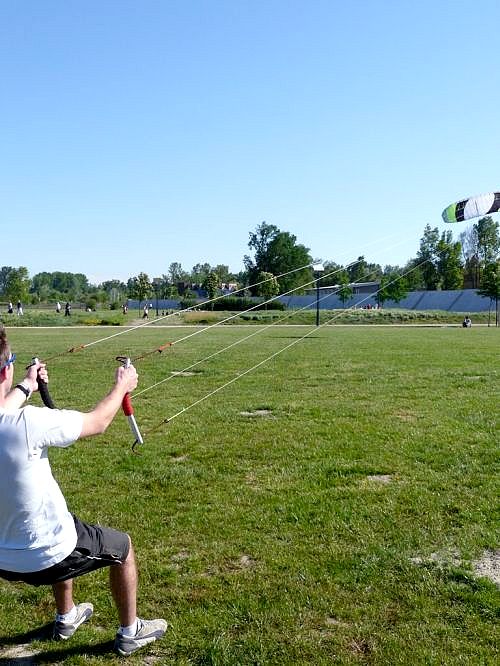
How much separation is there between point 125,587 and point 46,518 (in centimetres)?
70

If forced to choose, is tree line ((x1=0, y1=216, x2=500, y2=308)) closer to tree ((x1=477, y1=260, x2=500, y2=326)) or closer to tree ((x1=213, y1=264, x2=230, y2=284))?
tree ((x1=477, y1=260, x2=500, y2=326))

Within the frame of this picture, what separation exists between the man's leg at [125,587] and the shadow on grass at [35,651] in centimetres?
23

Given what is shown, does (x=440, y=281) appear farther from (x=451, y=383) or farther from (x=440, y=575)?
(x=440, y=575)

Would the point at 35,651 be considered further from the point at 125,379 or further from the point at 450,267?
the point at 450,267

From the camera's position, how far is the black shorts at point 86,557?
3066 mm

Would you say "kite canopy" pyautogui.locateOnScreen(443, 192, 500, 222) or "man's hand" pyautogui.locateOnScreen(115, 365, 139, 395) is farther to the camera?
"kite canopy" pyautogui.locateOnScreen(443, 192, 500, 222)

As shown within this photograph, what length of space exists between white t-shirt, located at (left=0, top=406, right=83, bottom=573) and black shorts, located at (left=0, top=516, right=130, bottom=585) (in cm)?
6

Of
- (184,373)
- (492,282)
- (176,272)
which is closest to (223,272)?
(176,272)

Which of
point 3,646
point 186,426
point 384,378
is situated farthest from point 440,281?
point 3,646

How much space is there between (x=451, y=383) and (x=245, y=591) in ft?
32.2

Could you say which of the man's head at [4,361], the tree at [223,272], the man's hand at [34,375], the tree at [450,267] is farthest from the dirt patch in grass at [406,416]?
the tree at [223,272]

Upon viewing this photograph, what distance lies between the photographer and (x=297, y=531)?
500 cm

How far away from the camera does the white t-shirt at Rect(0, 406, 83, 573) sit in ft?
9.38

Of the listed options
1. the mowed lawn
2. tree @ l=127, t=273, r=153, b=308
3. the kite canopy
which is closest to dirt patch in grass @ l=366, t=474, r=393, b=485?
the mowed lawn
